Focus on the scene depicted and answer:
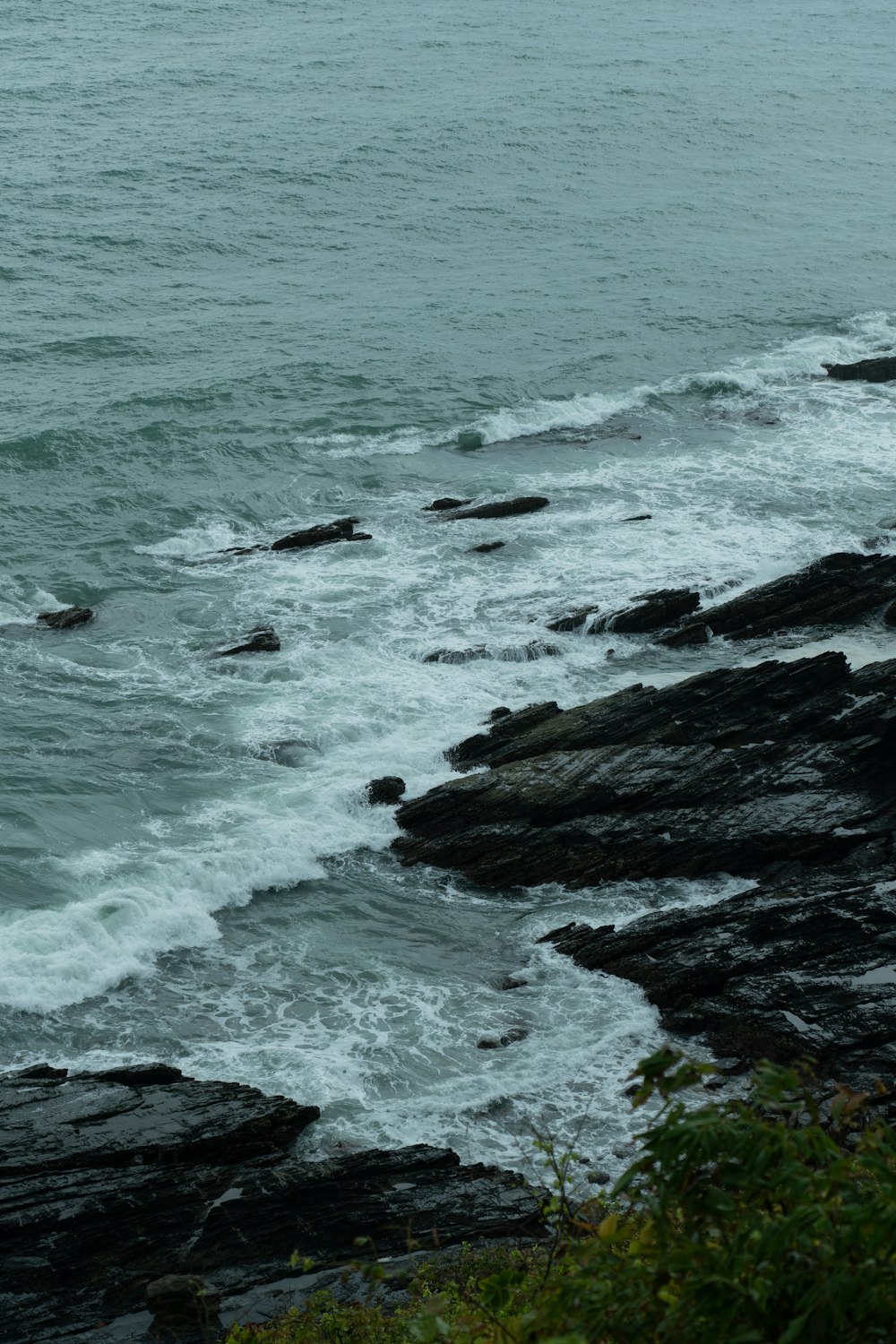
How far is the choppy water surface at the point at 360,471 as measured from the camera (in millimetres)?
17656

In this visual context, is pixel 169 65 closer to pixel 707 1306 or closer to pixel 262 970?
pixel 262 970

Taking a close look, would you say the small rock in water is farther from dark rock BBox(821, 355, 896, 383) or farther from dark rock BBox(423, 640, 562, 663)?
dark rock BBox(821, 355, 896, 383)

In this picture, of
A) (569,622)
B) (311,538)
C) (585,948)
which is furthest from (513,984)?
(311,538)

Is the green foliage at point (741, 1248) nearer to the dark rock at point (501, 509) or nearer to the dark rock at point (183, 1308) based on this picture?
the dark rock at point (183, 1308)

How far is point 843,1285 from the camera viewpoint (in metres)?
5.21

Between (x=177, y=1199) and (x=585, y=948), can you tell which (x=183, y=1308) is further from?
(x=585, y=948)

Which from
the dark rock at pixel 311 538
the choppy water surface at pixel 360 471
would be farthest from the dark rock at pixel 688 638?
the dark rock at pixel 311 538

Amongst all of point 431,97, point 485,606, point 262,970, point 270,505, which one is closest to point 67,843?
point 262,970

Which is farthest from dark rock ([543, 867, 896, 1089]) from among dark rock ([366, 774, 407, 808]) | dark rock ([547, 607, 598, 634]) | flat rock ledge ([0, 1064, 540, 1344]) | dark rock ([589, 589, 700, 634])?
dark rock ([547, 607, 598, 634])

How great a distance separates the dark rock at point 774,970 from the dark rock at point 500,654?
9059 mm

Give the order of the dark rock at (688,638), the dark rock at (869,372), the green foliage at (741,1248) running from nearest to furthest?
the green foliage at (741,1248)
the dark rock at (688,638)
the dark rock at (869,372)

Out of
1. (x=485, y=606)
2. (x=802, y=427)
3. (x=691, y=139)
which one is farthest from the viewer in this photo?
(x=691, y=139)

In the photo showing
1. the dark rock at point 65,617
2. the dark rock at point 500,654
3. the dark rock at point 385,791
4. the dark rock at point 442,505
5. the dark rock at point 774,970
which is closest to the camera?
the dark rock at point 774,970

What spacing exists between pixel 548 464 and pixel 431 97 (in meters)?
48.3
